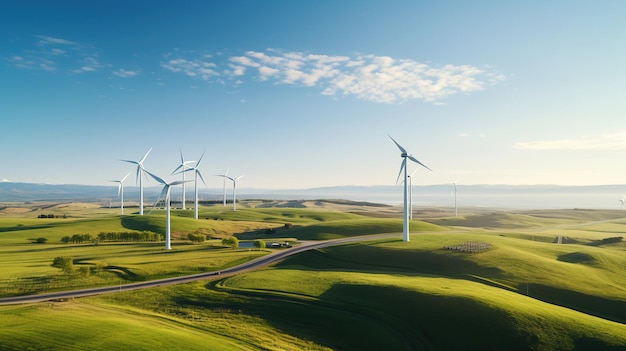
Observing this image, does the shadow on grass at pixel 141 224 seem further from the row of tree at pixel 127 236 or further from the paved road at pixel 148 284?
the paved road at pixel 148 284

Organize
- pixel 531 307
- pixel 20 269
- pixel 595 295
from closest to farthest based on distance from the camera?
pixel 531 307 < pixel 595 295 < pixel 20 269

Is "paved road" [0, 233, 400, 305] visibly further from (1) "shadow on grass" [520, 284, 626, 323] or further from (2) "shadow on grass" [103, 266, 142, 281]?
(1) "shadow on grass" [520, 284, 626, 323]

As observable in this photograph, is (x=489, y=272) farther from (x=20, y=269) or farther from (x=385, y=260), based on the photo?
(x=20, y=269)

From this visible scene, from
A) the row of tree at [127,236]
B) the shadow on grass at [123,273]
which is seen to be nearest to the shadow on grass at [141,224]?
the row of tree at [127,236]

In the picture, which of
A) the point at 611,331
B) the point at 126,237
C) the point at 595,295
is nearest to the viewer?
the point at 611,331

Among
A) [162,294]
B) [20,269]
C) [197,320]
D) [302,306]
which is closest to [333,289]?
[302,306]

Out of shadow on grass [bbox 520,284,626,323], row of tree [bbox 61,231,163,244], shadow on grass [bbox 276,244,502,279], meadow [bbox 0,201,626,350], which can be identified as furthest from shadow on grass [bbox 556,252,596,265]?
row of tree [bbox 61,231,163,244]

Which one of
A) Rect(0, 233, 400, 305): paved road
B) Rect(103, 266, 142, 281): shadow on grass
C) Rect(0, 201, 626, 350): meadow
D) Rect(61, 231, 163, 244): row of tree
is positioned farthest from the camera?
Rect(61, 231, 163, 244): row of tree
